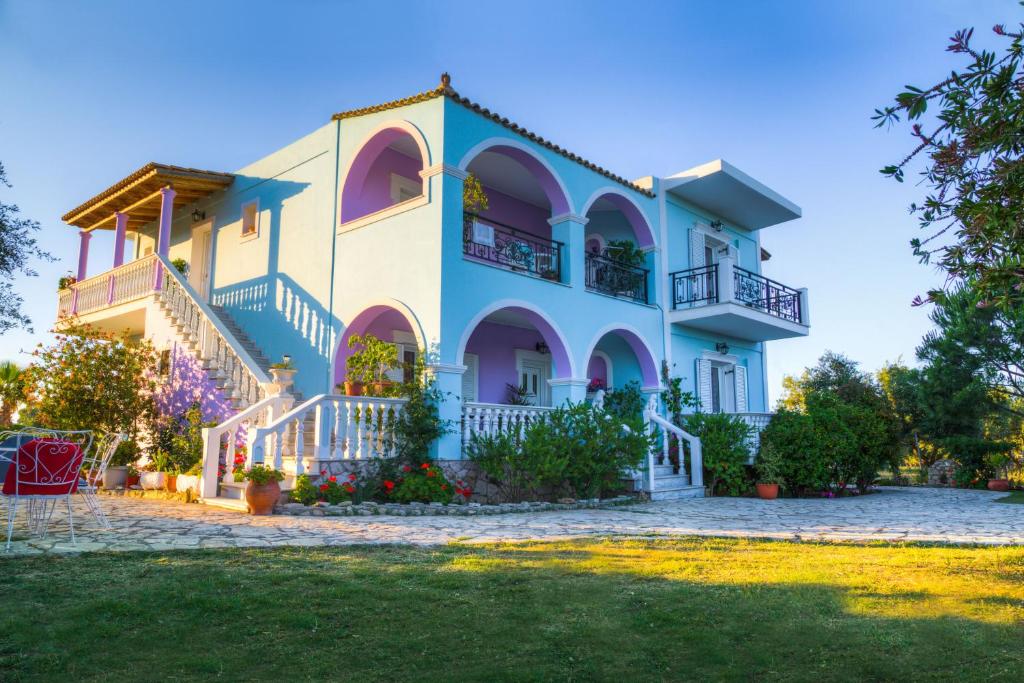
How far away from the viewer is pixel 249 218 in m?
15.4

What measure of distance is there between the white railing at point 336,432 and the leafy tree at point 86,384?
5063 millimetres

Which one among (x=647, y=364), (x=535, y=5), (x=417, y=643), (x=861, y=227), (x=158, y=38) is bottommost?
(x=417, y=643)

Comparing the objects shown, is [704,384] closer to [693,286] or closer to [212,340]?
[693,286]

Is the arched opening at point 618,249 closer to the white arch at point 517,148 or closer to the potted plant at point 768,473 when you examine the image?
the white arch at point 517,148

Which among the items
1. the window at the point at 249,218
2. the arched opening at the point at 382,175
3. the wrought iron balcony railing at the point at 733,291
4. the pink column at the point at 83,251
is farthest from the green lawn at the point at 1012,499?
the pink column at the point at 83,251

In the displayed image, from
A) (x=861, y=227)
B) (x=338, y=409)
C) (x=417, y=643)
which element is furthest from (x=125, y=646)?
(x=861, y=227)

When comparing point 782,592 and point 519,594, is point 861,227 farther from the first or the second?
point 519,594

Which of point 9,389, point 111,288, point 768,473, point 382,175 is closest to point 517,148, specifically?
point 382,175

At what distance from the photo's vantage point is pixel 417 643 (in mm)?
3402

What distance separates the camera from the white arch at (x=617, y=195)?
13547 millimetres

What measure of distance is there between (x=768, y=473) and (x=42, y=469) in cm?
1157

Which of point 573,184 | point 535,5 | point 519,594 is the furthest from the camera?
point 573,184

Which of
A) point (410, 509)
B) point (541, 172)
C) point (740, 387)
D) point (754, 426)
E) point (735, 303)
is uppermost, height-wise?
point (541, 172)

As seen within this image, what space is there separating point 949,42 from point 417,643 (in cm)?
402
